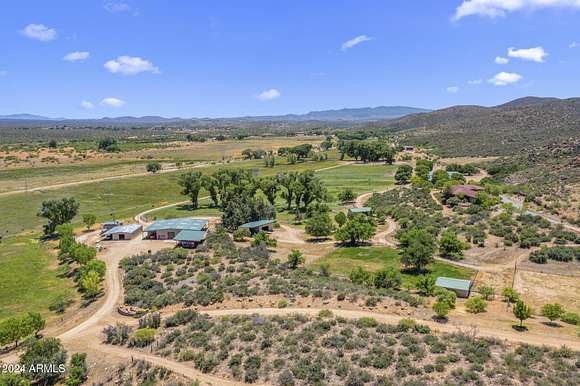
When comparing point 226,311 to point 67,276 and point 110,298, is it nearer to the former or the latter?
point 110,298

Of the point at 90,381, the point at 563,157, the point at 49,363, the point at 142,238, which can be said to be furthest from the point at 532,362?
the point at 563,157

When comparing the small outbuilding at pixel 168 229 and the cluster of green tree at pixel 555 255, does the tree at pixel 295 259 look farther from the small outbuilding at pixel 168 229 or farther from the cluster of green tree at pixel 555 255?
the cluster of green tree at pixel 555 255

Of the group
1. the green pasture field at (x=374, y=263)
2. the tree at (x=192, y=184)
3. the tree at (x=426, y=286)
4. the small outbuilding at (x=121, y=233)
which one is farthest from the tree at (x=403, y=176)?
the tree at (x=426, y=286)

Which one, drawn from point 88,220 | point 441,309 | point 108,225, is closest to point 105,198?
point 88,220

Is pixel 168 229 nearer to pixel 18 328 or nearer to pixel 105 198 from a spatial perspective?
pixel 18 328

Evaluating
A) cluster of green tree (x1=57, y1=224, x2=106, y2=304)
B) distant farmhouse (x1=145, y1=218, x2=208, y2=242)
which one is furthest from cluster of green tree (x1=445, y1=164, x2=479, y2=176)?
cluster of green tree (x1=57, y1=224, x2=106, y2=304)

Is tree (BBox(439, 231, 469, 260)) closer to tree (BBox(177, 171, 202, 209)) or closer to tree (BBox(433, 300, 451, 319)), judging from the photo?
tree (BBox(433, 300, 451, 319))
